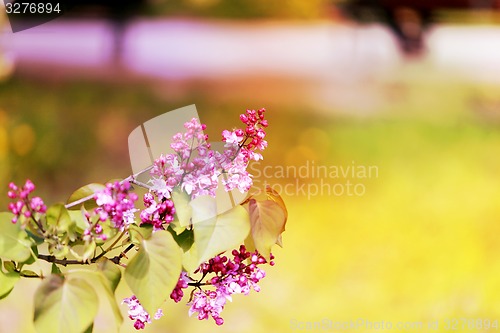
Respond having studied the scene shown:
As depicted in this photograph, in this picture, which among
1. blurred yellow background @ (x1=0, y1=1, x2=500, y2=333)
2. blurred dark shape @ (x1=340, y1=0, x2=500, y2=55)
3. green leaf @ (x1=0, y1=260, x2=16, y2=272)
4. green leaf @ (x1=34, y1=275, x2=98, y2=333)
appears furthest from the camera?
blurred dark shape @ (x1=340, y1=0, x2=500, y2=55)

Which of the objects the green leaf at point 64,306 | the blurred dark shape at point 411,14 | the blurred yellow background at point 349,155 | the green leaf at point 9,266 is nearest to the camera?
the green leaf at point 64,306

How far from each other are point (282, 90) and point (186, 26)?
36 centimetres

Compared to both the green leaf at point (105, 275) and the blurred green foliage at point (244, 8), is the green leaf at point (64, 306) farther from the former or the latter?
the blurred green foliage at point (244, 8)

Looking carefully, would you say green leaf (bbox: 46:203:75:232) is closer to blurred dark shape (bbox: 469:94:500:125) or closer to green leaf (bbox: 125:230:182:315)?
green leaf (bbox: 125:230:182:315)

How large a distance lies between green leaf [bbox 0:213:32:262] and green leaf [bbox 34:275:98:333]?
0.07 metres

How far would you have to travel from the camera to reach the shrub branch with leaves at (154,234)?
588mm

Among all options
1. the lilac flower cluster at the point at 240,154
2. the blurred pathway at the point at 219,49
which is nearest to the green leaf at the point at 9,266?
the lilac flower cluster at the point at 240,154

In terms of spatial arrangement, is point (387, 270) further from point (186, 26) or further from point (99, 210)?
point (99, 210)

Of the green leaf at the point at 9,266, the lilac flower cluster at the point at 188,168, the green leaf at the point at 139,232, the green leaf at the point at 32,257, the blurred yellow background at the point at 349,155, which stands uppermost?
the lilac flower cluster at the point at 188,168

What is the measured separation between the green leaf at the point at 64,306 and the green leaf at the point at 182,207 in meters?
0.12

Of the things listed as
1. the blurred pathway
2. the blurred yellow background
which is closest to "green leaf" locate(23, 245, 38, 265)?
the blurred yellow background

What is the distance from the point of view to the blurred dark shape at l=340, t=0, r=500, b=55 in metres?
1.94

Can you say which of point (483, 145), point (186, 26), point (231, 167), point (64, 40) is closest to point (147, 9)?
point (186, 26)

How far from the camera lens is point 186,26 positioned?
1.89 meters
